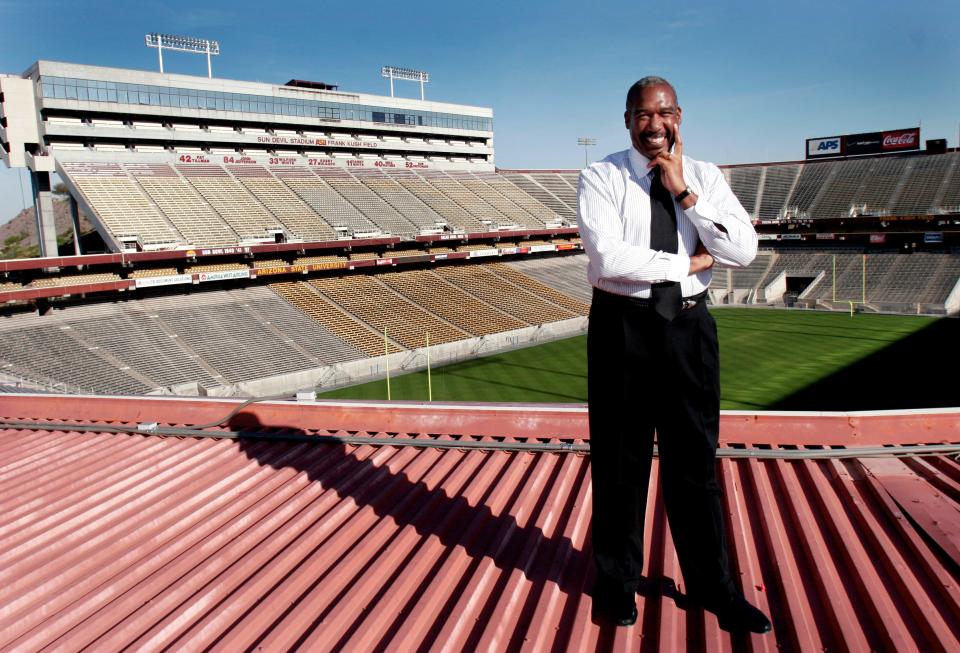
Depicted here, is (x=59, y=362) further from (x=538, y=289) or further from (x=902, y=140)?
(x=902, y=140)

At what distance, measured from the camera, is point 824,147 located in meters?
65.4

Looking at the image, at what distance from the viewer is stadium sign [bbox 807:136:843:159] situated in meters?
64.5

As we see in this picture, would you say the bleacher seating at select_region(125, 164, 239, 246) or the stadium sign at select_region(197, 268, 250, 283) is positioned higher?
the bleacher seating at select_region(125, 164, 239, 246)

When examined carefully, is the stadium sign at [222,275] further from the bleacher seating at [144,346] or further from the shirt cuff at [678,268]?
the shirt cuff at [678,268]

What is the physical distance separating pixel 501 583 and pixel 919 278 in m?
56.0

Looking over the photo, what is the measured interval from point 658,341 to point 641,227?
51 cm

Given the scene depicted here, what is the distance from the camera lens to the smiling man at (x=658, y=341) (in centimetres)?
278

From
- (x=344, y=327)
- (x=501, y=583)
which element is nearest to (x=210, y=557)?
(x=501, y=583)

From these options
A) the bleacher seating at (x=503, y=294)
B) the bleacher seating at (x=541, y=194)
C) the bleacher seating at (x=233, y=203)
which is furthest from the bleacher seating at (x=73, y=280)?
the bleacher seating at (x=541, y=194)

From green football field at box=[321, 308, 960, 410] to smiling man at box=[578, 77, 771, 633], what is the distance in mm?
22888

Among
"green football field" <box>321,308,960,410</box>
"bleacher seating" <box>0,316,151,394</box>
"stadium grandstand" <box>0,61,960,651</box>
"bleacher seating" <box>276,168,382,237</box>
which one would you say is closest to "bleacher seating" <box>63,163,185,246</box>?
"bleacher seating" <box>0,316,151,394</box>

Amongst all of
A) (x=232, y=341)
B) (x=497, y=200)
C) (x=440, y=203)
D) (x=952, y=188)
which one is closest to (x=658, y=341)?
(x=232, y=341)

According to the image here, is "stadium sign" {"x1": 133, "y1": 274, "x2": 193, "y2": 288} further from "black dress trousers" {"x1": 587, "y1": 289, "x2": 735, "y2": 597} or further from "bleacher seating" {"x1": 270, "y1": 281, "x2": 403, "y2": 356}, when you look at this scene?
"black dress trousers" {"x1": 587, "y1": 289, "x2": 735, "y2": 597}

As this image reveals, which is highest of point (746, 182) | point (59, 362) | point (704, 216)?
point (746, 182)
